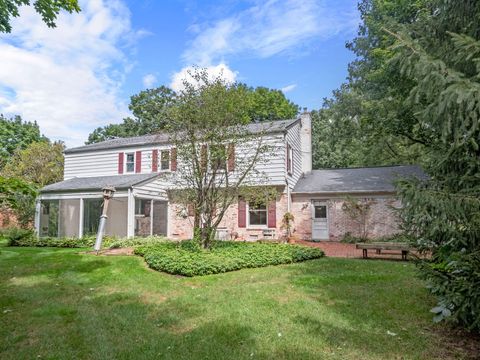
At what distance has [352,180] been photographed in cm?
1822

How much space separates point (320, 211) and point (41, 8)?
47.4 feet

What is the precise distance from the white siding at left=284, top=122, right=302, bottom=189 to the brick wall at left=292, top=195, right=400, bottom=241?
1.15m

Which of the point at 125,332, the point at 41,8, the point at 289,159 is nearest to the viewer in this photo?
the point at 125,332

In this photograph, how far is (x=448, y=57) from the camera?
13.7ft

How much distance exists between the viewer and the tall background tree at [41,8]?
683 centimetres

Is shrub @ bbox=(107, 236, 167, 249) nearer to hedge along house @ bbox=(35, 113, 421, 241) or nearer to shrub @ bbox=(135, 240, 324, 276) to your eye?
hedge along house @ bbox=(35, 113, 421, 241)

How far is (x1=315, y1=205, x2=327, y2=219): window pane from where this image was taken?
17.3 metres

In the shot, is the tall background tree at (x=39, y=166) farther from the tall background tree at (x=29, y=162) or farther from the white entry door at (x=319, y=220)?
the white entry door at (x=319, y=220)

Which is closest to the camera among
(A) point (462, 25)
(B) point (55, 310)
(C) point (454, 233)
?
(C) point (454, 233)

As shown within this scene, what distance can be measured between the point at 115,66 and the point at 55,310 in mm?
10421

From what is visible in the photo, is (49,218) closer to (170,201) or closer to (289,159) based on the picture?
(170,201)

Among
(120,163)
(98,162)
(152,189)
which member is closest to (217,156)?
(152,189)

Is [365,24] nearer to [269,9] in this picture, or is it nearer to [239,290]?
[269,9]

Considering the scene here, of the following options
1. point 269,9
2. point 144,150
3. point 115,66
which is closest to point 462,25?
point 269,9
